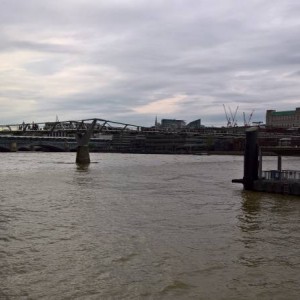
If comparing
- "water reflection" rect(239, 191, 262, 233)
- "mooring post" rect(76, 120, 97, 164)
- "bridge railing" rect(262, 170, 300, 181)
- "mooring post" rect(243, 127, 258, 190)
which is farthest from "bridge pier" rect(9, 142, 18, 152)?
"water reflection" rect(239, 191, 262, 233)

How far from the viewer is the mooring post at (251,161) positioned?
134 ft

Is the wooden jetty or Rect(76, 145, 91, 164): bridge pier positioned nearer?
the wooden jetty

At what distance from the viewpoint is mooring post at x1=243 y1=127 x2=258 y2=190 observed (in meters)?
41.0

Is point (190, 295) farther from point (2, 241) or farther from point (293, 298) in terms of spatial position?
point (2, 241)

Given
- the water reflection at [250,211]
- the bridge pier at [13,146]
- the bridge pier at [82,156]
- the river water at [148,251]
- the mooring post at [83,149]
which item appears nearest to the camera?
the river water at [148,251]

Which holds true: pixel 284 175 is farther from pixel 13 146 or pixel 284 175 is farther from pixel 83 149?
pixel 13 146

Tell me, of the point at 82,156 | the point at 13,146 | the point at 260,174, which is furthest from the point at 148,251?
the point at 13,146

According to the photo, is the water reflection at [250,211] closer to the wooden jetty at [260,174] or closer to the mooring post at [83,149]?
the wooden jetty at [260,174]

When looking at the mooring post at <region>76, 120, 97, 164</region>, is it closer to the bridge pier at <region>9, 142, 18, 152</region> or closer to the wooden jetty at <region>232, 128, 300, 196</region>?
the wooden jetty at <region>232, 128, 300, 196</region>

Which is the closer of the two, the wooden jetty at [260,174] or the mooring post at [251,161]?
the wooden jetty at [260,174]

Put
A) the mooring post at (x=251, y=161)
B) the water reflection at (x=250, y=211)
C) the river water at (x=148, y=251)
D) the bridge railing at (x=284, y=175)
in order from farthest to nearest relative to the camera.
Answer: the mooring post at (x=251, y=161) → the bridge railing at (x=284, y=175) → the water reflection at (x=250, y=211) → the river water at (x=148, y=251)

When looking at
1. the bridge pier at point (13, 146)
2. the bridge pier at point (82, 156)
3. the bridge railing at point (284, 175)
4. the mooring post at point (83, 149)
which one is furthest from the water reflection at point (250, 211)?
the bridge pier at point (13, 146)

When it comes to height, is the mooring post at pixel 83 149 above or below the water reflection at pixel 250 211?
above

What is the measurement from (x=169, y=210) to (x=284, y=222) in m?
6.87
